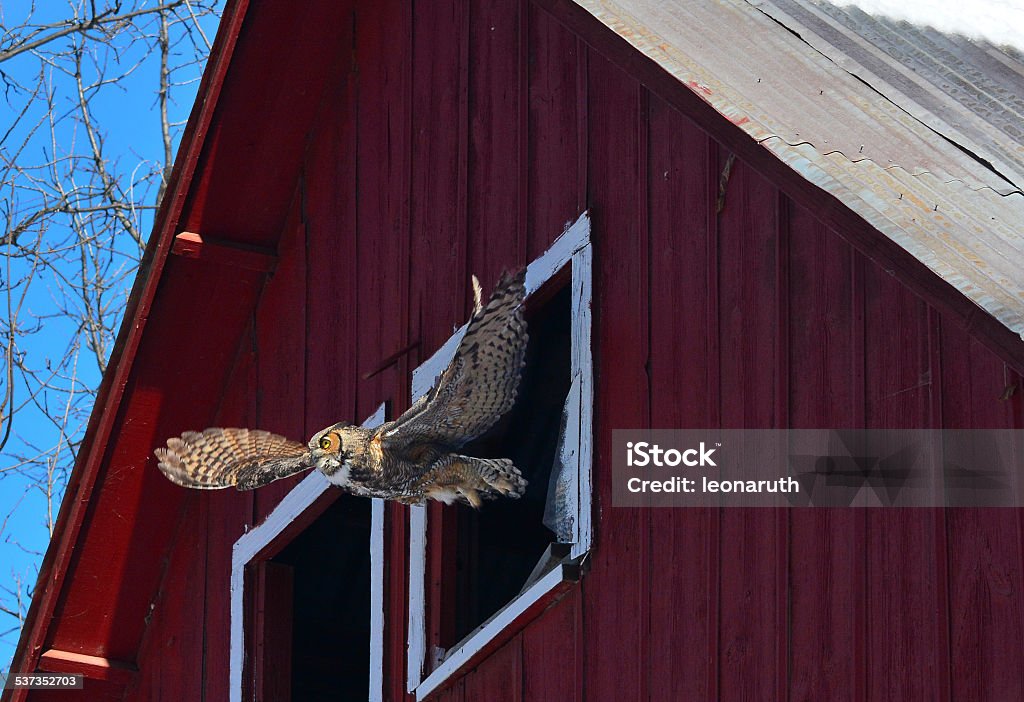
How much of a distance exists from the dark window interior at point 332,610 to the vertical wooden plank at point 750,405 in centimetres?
386

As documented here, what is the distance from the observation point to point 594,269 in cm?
602

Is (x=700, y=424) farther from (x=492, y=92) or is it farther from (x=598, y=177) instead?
(x=492, y=92)

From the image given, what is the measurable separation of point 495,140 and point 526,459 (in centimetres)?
245

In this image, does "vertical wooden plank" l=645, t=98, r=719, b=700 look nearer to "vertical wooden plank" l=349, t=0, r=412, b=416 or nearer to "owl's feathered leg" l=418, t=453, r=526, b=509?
"owl's feathered leg" l=418, t=453, r=526, b=509

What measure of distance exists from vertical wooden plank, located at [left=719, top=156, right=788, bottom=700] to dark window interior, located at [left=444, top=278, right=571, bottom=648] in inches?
63.5

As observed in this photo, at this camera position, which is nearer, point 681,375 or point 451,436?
point 681,375

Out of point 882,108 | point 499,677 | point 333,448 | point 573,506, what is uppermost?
point 882,108

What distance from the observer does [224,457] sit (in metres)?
6.92

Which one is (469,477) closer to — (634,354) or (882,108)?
(634,354)

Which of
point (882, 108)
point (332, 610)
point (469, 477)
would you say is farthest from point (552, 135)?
point (332, 610)

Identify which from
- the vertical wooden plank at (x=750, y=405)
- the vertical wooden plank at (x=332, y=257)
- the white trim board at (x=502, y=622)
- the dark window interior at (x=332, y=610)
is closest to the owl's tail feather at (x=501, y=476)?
the white trim board at (x=502, y=622)

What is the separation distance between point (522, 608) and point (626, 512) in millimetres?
590

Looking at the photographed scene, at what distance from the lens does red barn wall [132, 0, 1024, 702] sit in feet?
14.9

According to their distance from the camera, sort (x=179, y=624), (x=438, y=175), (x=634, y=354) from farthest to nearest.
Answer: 1. (x=179, y=624)
2. (x=438, y=175)
3. (x=634, y=354)
